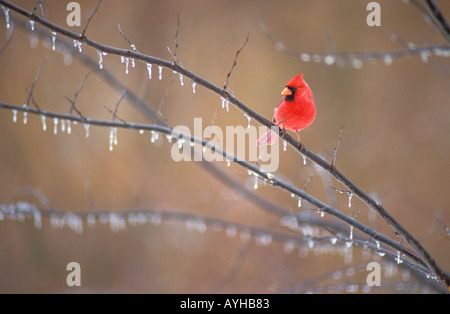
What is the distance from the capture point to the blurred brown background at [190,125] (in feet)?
14.9

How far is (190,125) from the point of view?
5145 mm

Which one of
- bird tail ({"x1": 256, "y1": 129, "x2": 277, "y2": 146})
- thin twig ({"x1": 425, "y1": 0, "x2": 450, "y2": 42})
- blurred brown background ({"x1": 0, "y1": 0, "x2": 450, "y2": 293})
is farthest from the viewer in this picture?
blurred brown background ({"x1": 0, "y1": 0, "x2": 450, "y2": 293})

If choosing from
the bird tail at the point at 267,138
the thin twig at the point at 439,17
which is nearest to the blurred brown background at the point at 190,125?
the bird tail at the point at 267,138

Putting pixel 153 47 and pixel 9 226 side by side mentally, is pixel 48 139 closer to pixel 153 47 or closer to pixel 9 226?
pixel 9 226

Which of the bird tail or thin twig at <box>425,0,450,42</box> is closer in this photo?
thin twig at <box>425,0,450,42</box>

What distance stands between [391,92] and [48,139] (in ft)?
12.8

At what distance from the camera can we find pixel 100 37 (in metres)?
4.95

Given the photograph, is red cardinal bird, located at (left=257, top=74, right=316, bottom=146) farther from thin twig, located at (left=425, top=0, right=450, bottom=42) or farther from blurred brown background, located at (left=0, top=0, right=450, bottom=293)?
blurred brown background, located at (left=0, top=0, right=450, bottom=293)

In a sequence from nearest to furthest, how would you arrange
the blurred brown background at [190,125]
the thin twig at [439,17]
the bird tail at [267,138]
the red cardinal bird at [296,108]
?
the thin twig at [439,17] → the red cardinal bird at [296,108] → the bird tail at [267,138] → the blurred brown background at [190,125]

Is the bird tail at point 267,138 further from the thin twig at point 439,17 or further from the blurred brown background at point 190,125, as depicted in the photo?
the blurred brown background at point 190,125

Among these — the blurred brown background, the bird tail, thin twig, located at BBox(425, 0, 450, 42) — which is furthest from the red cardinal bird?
the blurred brown background

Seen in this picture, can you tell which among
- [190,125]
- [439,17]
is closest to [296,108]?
[439,17]

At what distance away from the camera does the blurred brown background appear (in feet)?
14.9

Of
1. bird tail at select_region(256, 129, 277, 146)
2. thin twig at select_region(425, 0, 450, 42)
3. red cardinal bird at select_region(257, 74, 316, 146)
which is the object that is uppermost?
red cardinal bird at select_region(257, 74, 316, 146)
